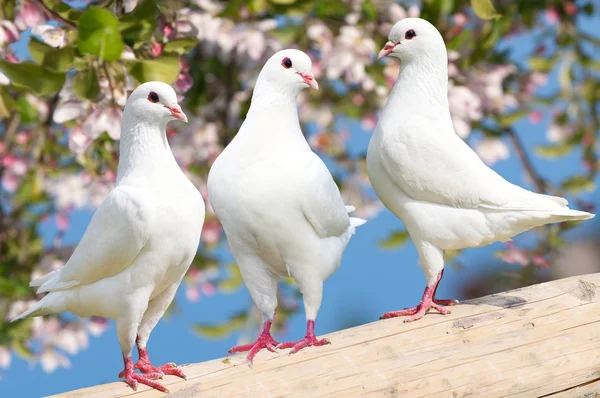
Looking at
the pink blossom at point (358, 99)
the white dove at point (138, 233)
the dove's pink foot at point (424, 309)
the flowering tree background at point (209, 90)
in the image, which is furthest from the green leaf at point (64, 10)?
the pink blossom at point (358, 99)

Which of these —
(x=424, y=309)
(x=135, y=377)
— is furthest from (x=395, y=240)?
(x=135, y=377)

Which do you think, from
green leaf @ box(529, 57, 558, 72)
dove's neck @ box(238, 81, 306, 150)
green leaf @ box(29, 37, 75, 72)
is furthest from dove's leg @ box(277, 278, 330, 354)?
green leaf @ box(529, 57, 558, 72)

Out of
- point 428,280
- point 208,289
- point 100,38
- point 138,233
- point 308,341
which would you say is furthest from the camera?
point 208,289

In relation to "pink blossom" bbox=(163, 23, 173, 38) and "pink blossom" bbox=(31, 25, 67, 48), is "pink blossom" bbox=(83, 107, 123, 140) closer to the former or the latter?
"pink blossom" bbox=(31, 25, 67, 48)

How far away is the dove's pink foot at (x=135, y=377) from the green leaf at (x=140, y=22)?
3.96ft

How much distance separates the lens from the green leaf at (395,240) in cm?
463

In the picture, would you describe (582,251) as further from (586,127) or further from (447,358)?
(447,358)

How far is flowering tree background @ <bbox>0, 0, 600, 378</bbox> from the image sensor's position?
3031mm

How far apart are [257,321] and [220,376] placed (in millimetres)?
1867

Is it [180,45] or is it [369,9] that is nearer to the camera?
[180,45]

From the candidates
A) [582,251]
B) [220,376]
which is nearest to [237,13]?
[220,376]

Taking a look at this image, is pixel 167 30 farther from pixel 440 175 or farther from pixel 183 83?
pixel 440 175

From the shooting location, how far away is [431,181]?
8.58 feet

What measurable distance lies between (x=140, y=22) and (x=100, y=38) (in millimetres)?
202
